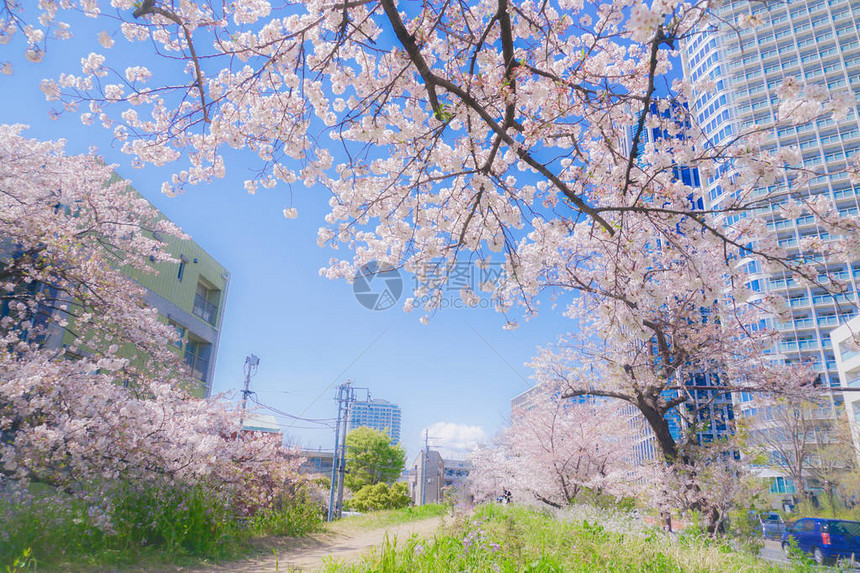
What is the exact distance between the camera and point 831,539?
12.6 meters

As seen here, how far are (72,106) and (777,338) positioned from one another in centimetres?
1149

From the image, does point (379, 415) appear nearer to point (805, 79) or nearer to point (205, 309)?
point (805, 79)

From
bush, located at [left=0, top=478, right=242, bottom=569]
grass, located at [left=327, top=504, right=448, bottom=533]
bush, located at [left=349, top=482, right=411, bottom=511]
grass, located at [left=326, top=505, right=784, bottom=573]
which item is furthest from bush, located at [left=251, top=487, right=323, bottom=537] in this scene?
bush, located at [left=349, top=482, right=411, bottom=511]

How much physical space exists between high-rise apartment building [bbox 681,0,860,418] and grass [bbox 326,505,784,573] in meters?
52.2

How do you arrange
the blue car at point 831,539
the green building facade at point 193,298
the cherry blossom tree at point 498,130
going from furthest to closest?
the green building facade at point 193,298 → the blue car at point 831,539 → the cherry blossom tree at point 498,130

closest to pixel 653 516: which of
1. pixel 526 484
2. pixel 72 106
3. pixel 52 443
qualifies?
pixel 526 484

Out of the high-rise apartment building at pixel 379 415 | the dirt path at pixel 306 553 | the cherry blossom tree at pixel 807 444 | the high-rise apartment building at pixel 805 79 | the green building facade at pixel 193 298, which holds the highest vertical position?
the high-rise apartment building at pixel 805 79

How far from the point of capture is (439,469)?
129 ft

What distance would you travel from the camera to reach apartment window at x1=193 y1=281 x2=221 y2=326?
19.8 meters

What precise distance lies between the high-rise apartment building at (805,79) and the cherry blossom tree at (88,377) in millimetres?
54642

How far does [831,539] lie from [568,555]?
1222 cm

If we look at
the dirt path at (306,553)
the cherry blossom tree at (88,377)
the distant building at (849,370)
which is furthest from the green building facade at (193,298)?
the distant building at (849,370)

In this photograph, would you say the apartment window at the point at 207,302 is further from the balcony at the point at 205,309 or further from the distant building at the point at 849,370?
the distant building at the point at 849,370

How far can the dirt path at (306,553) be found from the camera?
6.19 meters
